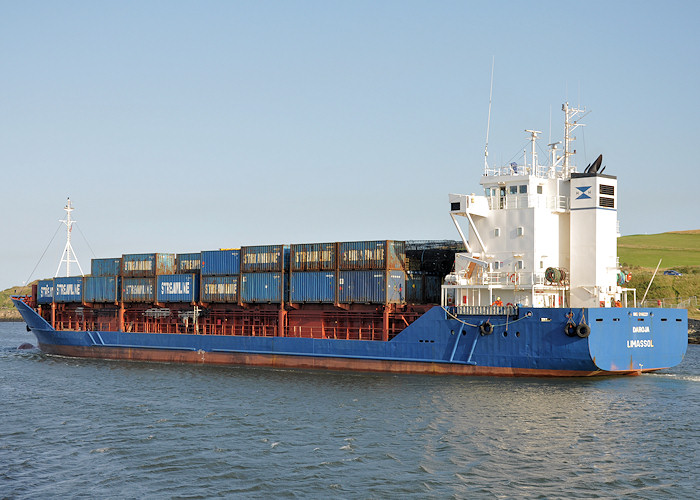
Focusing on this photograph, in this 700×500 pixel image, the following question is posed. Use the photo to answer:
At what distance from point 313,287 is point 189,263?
11.3m

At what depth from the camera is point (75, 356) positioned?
168 ft

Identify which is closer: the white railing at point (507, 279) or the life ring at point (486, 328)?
the life ring at point (486, 328)

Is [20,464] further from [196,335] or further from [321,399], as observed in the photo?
[196,335]

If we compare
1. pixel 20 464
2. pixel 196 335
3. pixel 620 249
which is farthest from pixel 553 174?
pixel 620 249

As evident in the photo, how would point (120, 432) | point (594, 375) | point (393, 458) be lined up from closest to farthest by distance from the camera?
point (393, 458)
point (120, 432)
point (594, 375)

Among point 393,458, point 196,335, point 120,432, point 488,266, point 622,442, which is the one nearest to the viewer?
point 393,458

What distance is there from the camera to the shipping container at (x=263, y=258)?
139ft

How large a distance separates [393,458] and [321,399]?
9631 millimetres

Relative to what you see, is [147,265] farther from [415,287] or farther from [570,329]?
[570,329]

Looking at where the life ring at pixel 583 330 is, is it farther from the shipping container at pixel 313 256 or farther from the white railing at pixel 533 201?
the shipping container at pixel 313 256

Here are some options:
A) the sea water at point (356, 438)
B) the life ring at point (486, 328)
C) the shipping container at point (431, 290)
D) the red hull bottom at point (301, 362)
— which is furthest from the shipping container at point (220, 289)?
the life ring at point (486, 328)

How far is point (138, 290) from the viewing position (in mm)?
49062

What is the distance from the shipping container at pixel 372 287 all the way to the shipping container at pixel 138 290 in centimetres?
1563

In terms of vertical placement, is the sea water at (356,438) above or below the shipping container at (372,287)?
below
